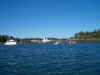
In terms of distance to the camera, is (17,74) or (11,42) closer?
(17,74)

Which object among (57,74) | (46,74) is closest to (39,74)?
(46,74)

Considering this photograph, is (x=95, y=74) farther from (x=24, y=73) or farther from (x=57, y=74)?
(x=24, y=73)

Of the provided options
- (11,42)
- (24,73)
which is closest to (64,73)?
(24,73)

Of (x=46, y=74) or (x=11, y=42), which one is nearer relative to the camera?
(x=46, y=74)

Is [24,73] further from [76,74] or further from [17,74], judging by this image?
[76,74]

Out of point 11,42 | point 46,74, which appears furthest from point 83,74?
point 11,42

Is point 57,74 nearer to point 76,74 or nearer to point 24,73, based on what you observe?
point 76,74

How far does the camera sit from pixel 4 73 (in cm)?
2322

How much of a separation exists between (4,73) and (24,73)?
2728 mm

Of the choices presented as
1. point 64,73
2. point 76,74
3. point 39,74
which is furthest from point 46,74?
point 76,74

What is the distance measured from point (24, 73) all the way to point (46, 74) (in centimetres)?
291

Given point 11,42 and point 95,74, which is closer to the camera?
point 95,74

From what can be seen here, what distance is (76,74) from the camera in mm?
22094

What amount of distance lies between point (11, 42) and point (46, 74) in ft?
432
